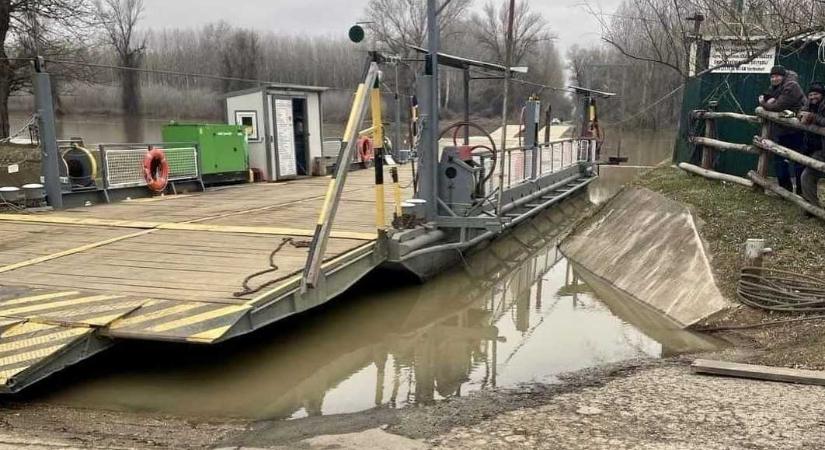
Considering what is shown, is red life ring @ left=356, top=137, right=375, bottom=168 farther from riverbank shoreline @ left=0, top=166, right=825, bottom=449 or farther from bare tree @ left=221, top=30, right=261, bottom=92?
bare tree @ left=221, top=30, right=261, bottom=92

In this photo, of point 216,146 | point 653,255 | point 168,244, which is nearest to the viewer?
point 168,244

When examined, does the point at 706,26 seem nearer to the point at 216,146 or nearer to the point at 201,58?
the point at 216,146

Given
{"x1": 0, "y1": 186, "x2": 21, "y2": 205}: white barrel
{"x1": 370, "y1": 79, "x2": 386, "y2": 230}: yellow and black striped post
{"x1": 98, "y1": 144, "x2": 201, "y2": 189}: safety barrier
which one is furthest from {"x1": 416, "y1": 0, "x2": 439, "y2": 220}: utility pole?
{"x1": 0, "y1": 186, "x2": 21, "y2": 205}: white barrel

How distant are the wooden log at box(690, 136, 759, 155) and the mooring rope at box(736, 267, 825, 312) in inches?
136

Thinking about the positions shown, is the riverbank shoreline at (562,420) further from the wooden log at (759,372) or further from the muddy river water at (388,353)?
the muddy river water at (388,353)

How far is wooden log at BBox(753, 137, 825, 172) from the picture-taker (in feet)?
25.1

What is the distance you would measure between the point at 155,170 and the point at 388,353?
725 centimetres

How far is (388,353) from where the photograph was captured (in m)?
6.65

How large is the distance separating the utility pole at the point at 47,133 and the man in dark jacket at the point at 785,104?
409 inches

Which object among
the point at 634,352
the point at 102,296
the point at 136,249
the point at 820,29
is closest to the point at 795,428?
the point at 634,352

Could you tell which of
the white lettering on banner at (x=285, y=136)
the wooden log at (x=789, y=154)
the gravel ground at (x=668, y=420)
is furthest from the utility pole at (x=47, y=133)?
the wooden log at (x=789, y=154)

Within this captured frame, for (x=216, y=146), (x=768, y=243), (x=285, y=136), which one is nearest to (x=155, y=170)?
(x=216, y=146)

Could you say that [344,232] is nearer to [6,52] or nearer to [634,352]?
[634,352]

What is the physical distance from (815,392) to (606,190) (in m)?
16.4
